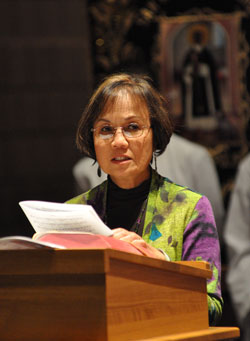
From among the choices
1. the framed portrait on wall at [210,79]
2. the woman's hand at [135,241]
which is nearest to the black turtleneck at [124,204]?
the woman's hand at [135,241]

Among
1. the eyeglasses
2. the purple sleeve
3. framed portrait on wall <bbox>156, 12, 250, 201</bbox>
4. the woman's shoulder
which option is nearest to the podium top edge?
the purple sleeve

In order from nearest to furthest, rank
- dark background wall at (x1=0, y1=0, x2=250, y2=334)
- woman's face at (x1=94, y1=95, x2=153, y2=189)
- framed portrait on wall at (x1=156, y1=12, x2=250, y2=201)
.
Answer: woman's face at (x1=94, y1=95, x2=153, y2=189) < framed portrait on wall at (x1=156, y1=12, x2=250, y2=201) < dark background wall at (x1=0, y1=0, x2=250, y2=334)

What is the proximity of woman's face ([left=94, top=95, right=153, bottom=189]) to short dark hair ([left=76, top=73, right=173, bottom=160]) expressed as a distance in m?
0.02

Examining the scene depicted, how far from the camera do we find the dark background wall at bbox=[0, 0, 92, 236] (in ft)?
22.0

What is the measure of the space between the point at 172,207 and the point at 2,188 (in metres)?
4.11

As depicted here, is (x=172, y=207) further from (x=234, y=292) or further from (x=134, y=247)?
(x=234, y=292)

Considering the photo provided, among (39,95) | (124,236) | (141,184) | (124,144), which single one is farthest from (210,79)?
(124,236)

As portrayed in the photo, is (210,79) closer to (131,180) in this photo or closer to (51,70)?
(51,70)

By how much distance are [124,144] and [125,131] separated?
0.18 ft

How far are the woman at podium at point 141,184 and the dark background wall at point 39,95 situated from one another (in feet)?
12.5

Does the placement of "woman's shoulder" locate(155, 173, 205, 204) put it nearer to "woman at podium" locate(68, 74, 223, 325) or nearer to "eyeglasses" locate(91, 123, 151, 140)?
"woman at podium" locate(68, 74, 223, 325)

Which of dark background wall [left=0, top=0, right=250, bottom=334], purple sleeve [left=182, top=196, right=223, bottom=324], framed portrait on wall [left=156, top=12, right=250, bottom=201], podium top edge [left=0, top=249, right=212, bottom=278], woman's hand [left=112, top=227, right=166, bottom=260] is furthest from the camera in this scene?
dark background wall [left=0, top=0, right=250, bottom=334]

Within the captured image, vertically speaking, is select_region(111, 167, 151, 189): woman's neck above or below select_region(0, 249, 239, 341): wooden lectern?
above

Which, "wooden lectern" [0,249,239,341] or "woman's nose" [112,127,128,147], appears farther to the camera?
"woman's nose" [112,127,128,147]
